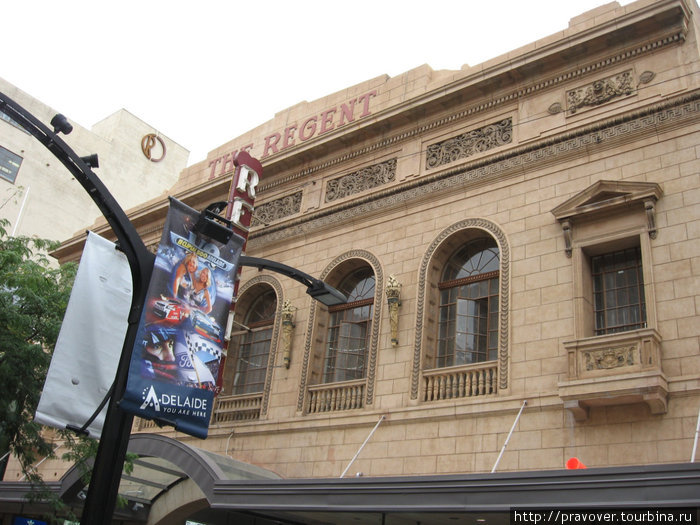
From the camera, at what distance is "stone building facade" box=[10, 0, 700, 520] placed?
12883 millimetres

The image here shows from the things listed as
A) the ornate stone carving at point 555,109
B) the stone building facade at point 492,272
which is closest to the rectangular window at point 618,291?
the stone building facade at point 492,272

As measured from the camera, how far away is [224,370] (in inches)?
794

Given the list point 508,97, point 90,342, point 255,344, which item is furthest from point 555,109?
point 90,342

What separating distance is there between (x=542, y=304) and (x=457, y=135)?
5.36 m

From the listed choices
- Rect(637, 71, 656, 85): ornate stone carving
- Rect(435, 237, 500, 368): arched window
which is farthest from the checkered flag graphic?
Rect(637, 71, 656, 85): ornate stone carving

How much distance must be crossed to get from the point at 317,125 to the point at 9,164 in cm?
2644

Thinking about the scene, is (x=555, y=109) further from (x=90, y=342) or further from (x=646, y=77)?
(x=90, y=342)

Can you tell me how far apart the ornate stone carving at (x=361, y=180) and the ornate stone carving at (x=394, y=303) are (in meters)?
3.22

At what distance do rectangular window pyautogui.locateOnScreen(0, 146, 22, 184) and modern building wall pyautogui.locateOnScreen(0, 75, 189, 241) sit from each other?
6 centimetres

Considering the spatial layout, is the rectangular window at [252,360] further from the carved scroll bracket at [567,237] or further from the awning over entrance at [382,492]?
the carved scroll bracket at [567,237]

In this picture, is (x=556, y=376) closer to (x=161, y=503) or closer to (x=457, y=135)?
(x=457, y=135)

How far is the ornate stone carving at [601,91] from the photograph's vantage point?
15.3 m

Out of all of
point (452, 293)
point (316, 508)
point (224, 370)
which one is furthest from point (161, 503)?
point (452, 293)

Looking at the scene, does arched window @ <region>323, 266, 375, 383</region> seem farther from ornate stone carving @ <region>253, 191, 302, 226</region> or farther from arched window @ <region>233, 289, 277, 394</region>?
ornate stone carving @ <region>253, 191, 302, 226</region>
